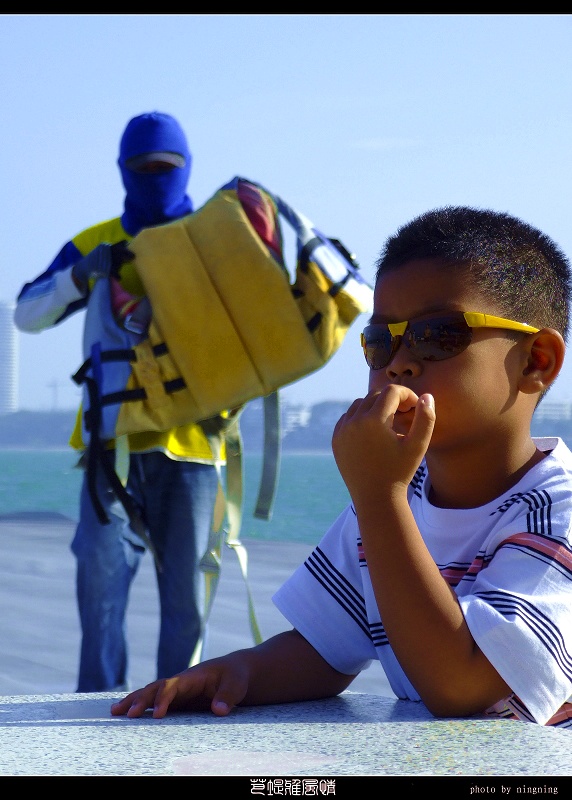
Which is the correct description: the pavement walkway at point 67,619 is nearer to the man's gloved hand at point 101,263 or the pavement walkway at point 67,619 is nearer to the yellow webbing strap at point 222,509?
the yellow webbing strap at point 222,509

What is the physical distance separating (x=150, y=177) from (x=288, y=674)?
279cm

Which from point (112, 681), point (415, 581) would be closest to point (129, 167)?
point (112, 681)

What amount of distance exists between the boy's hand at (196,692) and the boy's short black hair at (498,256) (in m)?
0.61

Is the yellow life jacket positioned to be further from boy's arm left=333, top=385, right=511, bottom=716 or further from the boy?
boy's arm left=333, top=385, right=511, bottom=716

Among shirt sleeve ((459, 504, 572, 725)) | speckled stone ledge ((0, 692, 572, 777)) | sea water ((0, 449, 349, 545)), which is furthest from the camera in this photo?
sea water ((0, 449, 349, 545))

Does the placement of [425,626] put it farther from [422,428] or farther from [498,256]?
[498,256]

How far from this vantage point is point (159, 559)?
12.0ft

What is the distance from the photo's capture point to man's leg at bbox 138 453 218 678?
3.61m

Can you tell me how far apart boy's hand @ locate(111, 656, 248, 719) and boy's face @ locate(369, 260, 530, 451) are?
1.34 ft

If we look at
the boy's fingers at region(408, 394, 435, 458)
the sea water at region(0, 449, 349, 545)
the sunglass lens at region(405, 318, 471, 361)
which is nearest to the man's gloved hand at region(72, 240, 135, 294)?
the sunglass lens at region(405, 318, 471, 361)

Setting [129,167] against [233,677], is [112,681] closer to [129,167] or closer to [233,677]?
[129,167]

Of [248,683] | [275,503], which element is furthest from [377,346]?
[275,503]

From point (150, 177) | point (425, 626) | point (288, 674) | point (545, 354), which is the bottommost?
point (288, 674)

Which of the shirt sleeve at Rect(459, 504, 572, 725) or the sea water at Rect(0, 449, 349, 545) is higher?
the shirt sleeve at Rect(459, 504, 572, 725)
